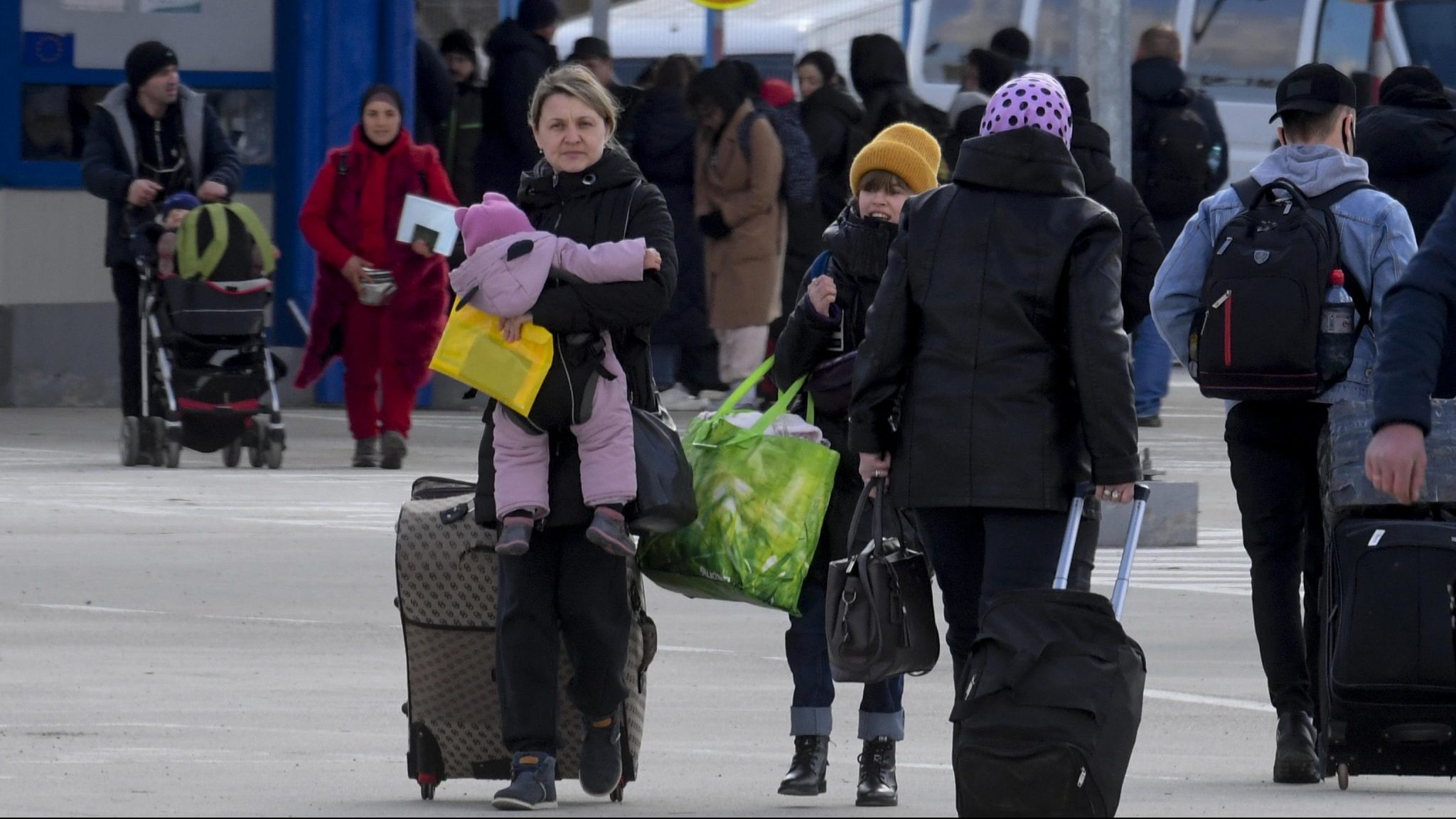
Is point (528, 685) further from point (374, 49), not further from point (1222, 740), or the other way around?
point (374, 49)

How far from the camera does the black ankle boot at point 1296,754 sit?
Result: 276 inches

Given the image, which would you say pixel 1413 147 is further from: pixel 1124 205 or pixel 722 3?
pixel 722 3

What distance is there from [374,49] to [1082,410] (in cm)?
1132

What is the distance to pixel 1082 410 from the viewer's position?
6.21m

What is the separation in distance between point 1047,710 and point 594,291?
1389mm

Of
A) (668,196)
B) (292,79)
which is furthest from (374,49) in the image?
(668,196)

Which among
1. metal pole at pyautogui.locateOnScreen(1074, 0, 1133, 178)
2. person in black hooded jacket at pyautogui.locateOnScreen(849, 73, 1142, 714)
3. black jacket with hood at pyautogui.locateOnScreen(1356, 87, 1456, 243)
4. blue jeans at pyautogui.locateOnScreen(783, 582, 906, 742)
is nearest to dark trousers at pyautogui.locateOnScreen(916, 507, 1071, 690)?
person in black hooded jacket at pyautogui.locateOnScreen(849, 73, 1142, 714)

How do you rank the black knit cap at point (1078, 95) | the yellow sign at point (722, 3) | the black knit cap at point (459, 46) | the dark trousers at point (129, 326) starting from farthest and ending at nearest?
the yellow sign at point (722, 3), the black knit cap at point (459, 46), the dark trousers at point (129, 326), the black knit cap at point (1078, 95)

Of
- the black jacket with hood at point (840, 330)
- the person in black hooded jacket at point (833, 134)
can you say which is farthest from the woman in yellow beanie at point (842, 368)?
the person in black hooded jacket at point (833, 134)

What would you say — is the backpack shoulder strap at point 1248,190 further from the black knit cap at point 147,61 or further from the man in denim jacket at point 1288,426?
the black knit cap at point 147,61

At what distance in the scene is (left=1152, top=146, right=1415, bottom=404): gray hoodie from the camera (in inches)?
277

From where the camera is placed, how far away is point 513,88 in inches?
666

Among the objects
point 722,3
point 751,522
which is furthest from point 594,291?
point 722,3

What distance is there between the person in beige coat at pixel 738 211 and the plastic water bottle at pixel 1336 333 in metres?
9.70
